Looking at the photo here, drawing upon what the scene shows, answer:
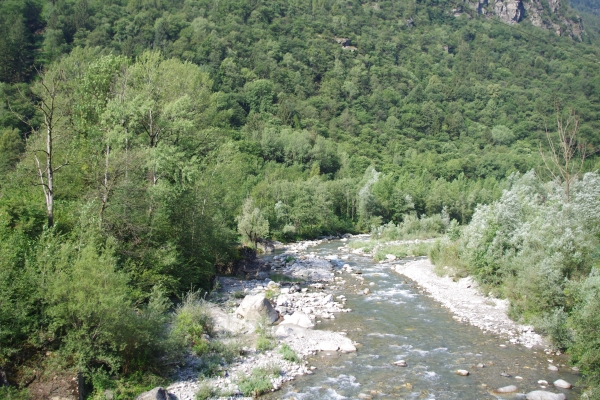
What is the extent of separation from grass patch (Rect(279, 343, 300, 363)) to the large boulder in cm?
347

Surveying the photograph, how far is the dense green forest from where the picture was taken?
519 inches

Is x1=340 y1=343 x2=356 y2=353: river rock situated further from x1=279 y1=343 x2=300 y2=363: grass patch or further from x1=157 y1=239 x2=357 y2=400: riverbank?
x1=279 y1=343 x2=300 y2=363: grass patch

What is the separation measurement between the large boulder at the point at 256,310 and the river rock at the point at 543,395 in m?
11.0

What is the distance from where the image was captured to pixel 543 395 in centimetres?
1334

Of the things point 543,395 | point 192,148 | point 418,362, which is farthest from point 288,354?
point 192,148

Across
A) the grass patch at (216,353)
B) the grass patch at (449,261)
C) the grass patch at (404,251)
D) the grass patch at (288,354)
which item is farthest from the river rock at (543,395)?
the grass patch at (404,251)

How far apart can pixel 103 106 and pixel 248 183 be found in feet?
133

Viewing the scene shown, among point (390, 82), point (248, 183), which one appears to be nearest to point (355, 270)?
point (248, 183)

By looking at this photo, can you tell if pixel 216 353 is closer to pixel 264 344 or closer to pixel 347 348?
pixel 264 344

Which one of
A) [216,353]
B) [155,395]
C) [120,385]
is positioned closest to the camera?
[155,395]

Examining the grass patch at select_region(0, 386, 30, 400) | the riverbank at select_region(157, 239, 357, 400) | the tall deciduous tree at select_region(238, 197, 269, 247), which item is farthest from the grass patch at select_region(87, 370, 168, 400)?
the tall deciduous tree at select_region(238, 197, 269, 247)

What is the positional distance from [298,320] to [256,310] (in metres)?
2.10

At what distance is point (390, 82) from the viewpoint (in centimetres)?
18062

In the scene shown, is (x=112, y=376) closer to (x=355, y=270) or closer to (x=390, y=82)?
(x=355, y=270)
